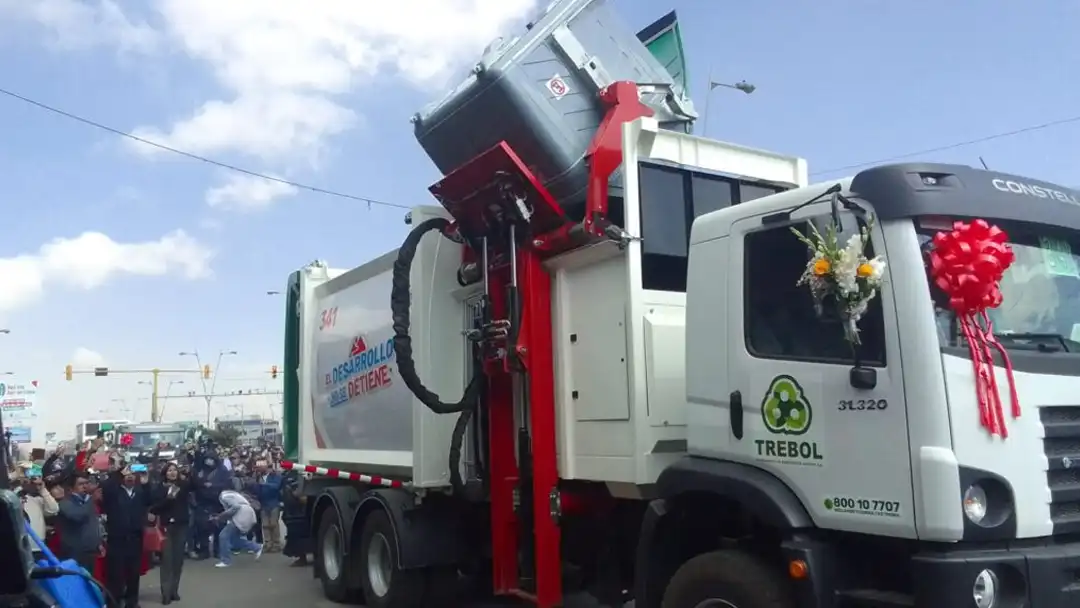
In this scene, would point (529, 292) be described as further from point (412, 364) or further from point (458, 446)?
point (458, 446)

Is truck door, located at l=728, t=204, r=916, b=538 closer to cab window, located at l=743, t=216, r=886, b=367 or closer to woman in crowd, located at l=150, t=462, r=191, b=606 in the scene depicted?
cab window, located at l=743, t=216, r=886, b=367

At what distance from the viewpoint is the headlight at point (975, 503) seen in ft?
12.8

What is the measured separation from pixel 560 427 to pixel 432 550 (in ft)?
7.63

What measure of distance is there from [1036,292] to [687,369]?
171 cm

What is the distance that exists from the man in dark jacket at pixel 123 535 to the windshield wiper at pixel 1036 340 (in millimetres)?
7957

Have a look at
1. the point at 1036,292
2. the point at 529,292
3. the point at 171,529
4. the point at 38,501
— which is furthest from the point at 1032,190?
the point at 171,529

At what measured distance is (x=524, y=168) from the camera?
6.12 m

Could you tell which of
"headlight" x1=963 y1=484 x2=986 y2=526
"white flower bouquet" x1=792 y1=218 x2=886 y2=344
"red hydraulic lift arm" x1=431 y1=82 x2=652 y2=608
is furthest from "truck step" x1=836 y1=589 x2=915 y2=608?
"red hydraulic lift arm" x1=431 y1=82 x2=652 y2=608

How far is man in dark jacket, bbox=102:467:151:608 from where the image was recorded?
912 centimetres

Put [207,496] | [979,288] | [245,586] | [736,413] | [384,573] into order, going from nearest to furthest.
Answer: [979,288], [736,413], [384,573], [245,586], [207,496]

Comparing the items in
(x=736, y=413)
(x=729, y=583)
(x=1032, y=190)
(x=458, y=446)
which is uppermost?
(x=1032, y=190)

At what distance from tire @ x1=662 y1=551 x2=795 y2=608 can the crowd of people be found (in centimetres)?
312

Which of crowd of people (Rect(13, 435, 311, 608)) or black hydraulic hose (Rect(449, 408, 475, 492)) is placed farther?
crowd of people (Rect(13, 435, 311, 608))

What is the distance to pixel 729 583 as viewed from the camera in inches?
179
